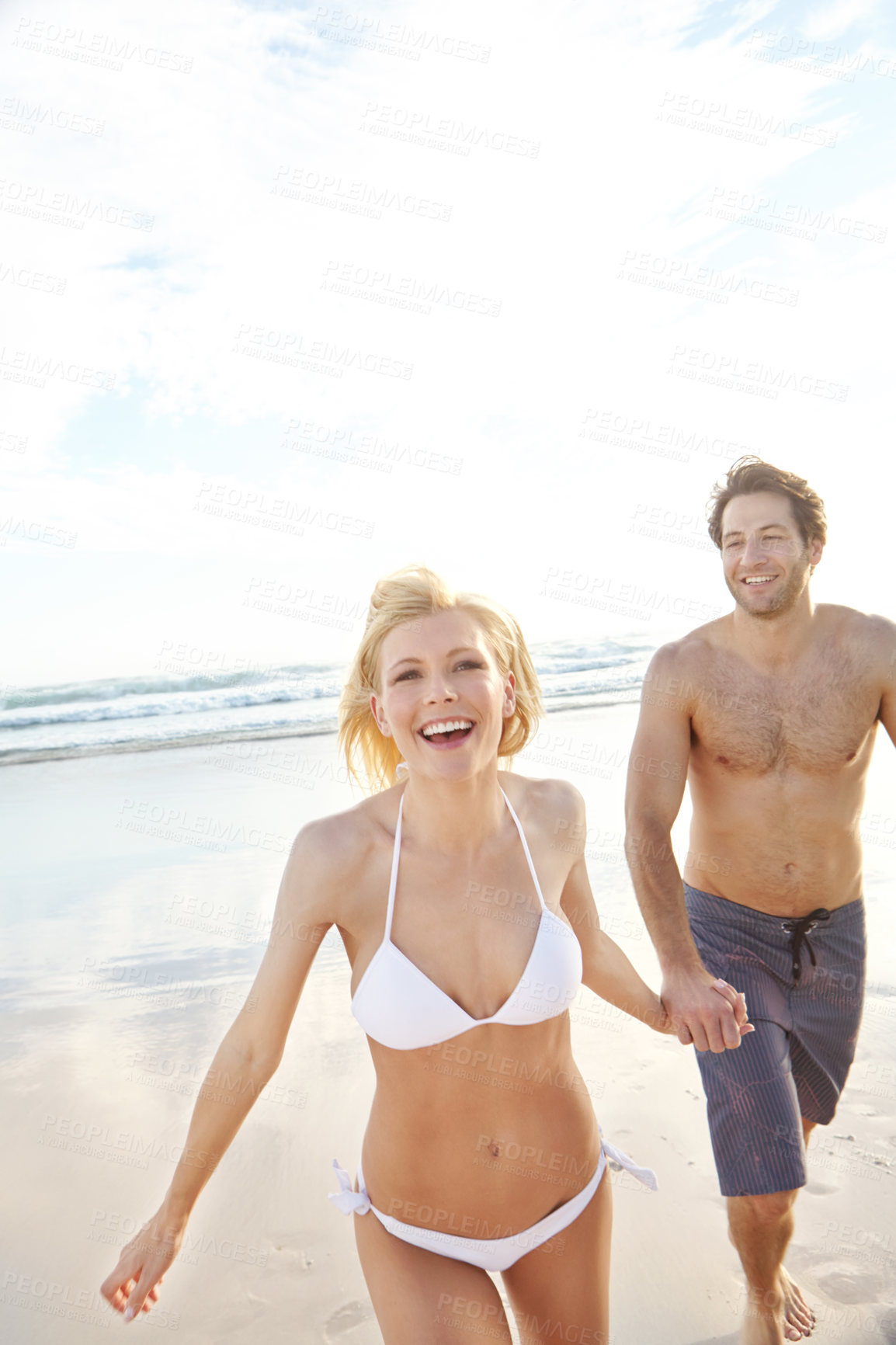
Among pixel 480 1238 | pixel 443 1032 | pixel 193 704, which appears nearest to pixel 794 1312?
pixel 480 1238

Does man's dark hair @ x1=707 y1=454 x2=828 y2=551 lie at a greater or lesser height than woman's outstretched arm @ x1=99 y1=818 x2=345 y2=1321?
greater

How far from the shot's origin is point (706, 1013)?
113 inches

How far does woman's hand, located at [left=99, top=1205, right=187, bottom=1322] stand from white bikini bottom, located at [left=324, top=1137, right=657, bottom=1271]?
1.26ft

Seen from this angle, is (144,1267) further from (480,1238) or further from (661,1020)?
(661,1020)

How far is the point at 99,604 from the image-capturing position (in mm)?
21328

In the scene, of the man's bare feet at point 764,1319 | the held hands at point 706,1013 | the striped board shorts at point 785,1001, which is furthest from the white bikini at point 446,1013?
the man's bare feet at point 764,1319

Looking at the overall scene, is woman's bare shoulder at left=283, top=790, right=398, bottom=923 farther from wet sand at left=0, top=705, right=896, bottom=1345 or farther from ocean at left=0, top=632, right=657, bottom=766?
ocean at left=0, top=632, right=657, bottom=766

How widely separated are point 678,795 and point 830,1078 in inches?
47.4

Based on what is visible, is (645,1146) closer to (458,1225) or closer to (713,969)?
(713,969)

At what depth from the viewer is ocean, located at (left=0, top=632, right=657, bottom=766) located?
47.6 feet

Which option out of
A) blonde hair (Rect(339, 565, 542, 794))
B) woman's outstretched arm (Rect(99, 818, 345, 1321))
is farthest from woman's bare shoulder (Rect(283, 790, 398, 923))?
blonde hair (Rect(339, 565, 542, 794))

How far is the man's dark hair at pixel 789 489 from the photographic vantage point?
3.57 metres

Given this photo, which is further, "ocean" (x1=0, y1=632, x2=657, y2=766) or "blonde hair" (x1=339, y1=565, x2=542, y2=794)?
"ocean" (x1=0, y1=632, x2=657, y2=766)

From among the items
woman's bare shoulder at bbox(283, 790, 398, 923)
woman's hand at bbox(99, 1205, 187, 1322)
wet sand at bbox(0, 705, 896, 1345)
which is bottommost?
wet sand at bbox(0, 705, 896, 1345)
